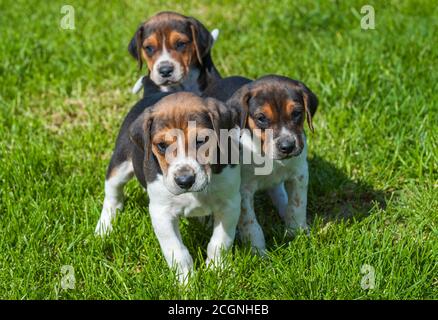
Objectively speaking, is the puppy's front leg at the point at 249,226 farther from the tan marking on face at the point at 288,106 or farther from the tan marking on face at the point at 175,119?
the tan marking on face at the point at 175,119

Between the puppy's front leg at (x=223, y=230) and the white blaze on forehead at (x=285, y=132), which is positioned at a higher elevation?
the white blaze on forehead at (x=285, y=132)

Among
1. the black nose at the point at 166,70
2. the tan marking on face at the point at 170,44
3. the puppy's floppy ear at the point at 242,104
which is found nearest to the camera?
the puppy's floppy ear at the point at 242,104

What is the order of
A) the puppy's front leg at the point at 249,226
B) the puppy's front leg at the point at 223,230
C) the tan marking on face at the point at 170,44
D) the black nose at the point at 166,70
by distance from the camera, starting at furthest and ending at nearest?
1. the tan marking on face at the point at 170,44
2. the black nose at the point at 166,70
3. the puppy's front leg at the point at 249,226
4. the puppy's front leg at the point at 223,230

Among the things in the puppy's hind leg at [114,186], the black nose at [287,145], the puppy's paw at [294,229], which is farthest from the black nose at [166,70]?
the puppy's paw at [294,229]

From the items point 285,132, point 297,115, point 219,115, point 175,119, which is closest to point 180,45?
point 297,115

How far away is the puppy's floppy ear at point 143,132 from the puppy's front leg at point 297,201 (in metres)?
1.69

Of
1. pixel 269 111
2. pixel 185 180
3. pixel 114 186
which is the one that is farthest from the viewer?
pixel 114 186

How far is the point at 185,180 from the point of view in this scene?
5.98 metres

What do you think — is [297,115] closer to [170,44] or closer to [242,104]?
[242,104]

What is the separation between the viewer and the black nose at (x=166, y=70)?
8.19 m

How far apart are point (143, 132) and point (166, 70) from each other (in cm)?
191

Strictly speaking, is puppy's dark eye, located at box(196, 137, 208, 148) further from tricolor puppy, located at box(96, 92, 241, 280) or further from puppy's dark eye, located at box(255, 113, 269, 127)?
puppy's dark eye, located at box(255, 113, 269, 127)
